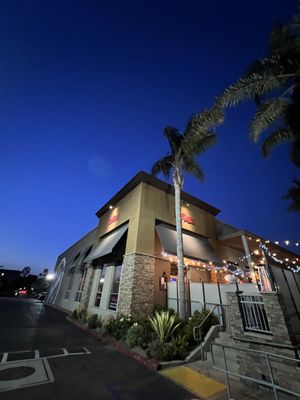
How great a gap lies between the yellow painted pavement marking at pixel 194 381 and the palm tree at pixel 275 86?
29.1ft

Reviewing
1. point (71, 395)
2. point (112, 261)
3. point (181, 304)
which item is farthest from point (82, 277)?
point (71, 395)

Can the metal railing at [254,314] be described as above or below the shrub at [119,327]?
above

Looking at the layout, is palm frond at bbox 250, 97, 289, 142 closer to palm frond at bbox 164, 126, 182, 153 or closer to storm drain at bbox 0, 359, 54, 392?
palm frond at bbox 164, 126, 182, 153

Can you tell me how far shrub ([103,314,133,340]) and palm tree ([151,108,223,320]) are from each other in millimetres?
3069

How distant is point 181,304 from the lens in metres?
9.48

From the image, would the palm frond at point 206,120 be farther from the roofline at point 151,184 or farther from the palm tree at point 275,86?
the roofline at point 151,184

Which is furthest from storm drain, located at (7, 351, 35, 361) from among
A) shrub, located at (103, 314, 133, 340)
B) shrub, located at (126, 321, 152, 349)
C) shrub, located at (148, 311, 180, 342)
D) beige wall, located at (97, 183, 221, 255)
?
beige wall, located at (97, 183, 221, 255)

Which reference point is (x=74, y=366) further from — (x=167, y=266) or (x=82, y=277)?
(x=82, y=277)

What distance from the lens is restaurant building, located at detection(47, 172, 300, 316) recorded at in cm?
1111

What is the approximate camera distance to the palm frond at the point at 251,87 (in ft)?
25.4

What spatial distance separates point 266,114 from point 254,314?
790 cm

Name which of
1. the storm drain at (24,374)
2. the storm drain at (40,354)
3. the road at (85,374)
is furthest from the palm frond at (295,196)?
the storm drain at (24,374)

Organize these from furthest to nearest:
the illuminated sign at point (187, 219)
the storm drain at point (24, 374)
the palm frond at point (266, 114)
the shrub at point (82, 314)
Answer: the illuminated sign at point (187, 219) < the shrub at point (82, 314) < the palm frond at point (266, 114) < the storm drain at point (24, 374)

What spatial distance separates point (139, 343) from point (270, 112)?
36.6ft
